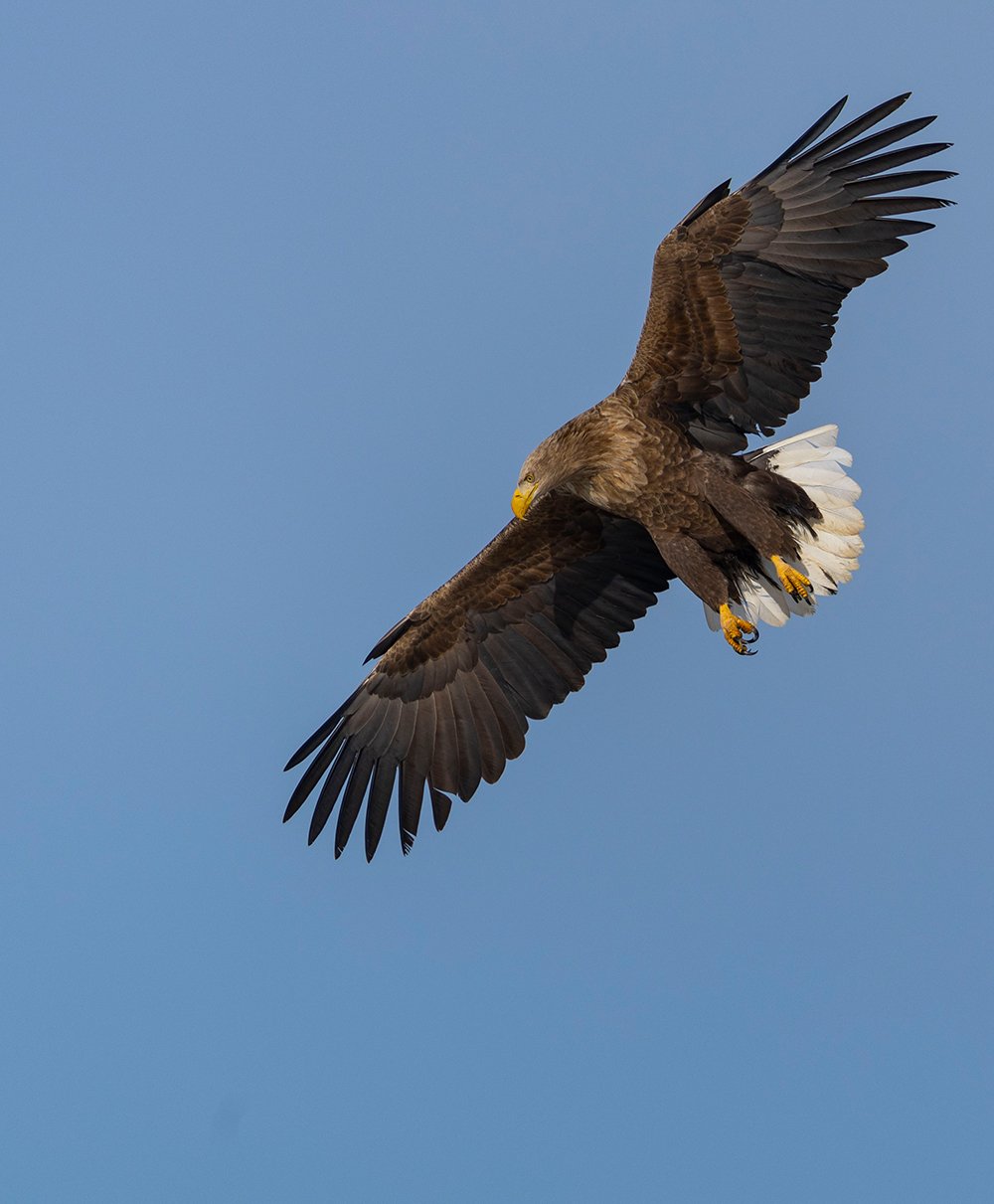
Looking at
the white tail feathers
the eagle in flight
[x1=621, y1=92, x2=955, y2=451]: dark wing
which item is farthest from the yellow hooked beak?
the white tail feathers

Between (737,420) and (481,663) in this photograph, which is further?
(481,663)

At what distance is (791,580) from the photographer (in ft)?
30.0

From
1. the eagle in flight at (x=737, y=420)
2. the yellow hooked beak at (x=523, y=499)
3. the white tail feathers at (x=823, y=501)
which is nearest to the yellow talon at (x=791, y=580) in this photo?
the eagle in flight at (x=737, y=420)

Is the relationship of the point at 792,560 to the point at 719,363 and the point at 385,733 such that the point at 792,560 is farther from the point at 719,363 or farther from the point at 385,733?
the point at 385,733

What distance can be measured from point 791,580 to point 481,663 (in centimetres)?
218

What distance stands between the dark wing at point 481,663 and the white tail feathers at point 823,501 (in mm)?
1060

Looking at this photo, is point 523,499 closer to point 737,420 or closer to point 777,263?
point 737,420

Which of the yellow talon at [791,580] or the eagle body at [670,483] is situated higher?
the eagle body at [670,483]

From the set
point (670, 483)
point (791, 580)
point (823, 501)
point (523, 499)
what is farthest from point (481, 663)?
point (823, 501)

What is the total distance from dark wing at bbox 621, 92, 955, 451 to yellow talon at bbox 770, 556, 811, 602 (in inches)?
35.2

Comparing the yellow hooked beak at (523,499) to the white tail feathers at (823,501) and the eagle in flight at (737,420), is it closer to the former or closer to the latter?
the eagle in flight at (737,420)

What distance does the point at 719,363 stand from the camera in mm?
9219

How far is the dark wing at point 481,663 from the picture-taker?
33.7ft

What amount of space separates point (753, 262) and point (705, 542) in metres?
1.44
